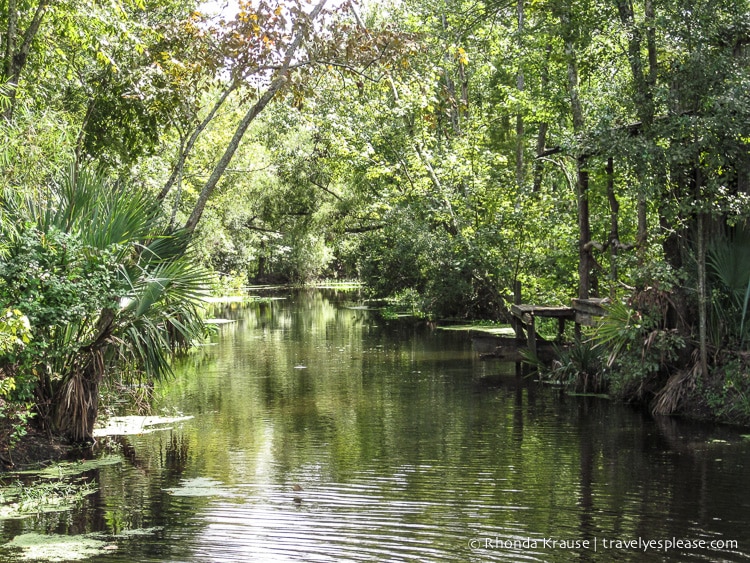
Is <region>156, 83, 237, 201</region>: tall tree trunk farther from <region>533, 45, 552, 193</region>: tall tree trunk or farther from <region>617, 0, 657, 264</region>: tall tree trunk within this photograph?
<region>533, 45, 552, 193</region>: tall tree trunk

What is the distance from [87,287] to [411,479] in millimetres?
4126

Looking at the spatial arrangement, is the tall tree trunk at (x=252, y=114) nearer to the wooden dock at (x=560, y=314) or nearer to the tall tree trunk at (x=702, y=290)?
the tall tree trunk at (x=702, y=290)

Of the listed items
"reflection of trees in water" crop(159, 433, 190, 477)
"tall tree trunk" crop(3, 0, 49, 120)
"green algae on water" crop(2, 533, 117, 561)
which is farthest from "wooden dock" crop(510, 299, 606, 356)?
"green algae on water" crop(2, 533, 117, 561)

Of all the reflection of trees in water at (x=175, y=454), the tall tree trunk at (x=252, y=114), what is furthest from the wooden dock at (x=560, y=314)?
the reflection of trees in water at (x=175, y=454)

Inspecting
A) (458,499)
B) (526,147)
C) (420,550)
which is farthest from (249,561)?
(526,147)

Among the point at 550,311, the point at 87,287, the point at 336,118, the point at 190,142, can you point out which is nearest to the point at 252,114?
the point at 190,142

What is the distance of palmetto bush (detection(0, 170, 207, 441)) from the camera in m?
9.38

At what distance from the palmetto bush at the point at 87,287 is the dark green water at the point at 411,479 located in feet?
3.66

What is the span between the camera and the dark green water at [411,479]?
6.90 m

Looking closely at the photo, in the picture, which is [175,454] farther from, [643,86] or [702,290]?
[643,86]

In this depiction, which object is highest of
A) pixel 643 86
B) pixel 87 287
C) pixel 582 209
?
pixel 643 86

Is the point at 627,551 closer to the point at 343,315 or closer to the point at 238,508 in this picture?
the point at 238,508

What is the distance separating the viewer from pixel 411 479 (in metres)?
9.15

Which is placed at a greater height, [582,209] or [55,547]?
[582,209]
